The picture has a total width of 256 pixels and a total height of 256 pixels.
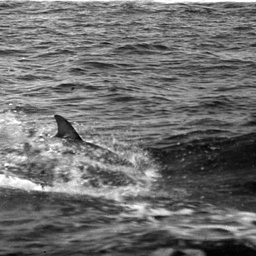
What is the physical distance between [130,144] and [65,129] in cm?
117

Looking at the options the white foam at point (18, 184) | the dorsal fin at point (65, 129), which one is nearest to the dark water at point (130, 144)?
the white foam at point (18, 184)

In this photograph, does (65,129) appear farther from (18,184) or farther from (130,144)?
(18,184)

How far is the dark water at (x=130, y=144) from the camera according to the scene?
6.73 meters

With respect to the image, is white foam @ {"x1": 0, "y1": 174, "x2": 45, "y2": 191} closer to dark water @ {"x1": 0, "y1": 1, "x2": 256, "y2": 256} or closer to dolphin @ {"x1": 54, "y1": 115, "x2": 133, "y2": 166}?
dark water @ {"x1": 0, "y1": 1, "x2": 256, "y2": 256}

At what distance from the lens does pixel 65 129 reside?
32.1ft

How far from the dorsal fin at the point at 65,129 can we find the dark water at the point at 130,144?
0.41 ft

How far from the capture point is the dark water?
673 centimetres

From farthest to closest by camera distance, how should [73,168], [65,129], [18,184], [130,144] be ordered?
[130,144]
[65,129]
[73,168]
[18,184]

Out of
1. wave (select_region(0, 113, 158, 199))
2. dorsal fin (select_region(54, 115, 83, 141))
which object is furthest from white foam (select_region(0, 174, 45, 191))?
dorsal fin (select_region(54, 115, 83, 141))

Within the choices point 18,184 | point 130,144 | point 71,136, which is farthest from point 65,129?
point 18,184

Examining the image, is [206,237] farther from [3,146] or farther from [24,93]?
[24,93]

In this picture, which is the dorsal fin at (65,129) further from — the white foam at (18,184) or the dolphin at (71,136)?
the white foam at (18,184)

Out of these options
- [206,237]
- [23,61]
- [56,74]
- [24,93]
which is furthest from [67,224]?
[23,61]

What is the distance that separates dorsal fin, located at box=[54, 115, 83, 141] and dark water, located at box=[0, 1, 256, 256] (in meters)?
0.12
